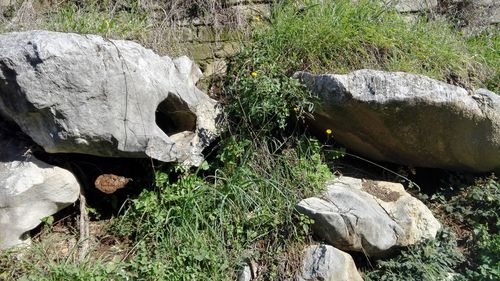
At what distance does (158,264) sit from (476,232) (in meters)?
2.34

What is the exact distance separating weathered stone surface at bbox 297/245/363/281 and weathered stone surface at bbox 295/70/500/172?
1042 millimetres

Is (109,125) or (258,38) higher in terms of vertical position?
(258,38)

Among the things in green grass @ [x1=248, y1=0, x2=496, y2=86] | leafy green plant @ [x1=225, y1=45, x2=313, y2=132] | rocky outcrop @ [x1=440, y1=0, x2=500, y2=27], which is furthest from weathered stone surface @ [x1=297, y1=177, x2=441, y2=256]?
rocky outcrop @ [x1=440, y1=0, x2=500, y2=27]

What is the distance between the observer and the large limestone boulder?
397cm

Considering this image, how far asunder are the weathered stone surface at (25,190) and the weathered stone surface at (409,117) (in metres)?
1.99

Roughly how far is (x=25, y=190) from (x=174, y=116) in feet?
4.30

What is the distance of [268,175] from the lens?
4629 millimetres

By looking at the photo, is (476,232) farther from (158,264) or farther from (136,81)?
(136,81)

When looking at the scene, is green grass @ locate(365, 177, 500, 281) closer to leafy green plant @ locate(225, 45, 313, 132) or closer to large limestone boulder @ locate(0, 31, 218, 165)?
leafy green plant @ locate(225, 45, 313, 132)

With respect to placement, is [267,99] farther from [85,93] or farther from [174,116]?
[85,93]

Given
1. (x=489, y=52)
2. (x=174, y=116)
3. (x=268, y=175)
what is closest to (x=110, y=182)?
(x=174, y=116)

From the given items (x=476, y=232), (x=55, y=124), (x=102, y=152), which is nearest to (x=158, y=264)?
(x=102, y=152)

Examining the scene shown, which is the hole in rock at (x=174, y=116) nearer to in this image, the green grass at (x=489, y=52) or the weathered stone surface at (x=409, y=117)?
the weathered stone surface at (x=409, y=117)

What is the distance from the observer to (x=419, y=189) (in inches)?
191
